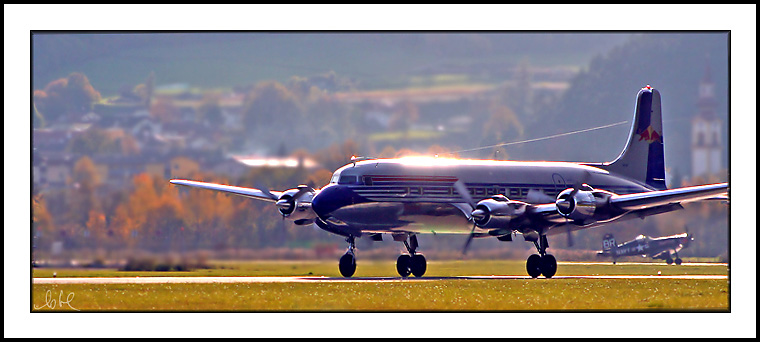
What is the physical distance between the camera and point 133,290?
29.0 metres

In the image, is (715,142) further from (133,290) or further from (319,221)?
(133,290)

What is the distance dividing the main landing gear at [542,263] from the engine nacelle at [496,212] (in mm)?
2438

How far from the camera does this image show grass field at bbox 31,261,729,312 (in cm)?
2600

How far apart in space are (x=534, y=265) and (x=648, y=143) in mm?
9973

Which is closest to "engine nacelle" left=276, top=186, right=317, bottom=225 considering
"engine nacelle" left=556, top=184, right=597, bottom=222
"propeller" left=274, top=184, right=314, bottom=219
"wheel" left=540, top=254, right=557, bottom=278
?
"propeller" left=274, top=184, right=314, bottom=219

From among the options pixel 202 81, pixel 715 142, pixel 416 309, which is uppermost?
pixel 202 81

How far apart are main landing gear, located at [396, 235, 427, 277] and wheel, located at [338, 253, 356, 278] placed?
7.50 ft

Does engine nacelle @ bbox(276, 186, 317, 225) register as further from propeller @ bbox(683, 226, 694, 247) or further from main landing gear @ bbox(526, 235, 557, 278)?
propeller @ bbox(683, 226, 694, 247)

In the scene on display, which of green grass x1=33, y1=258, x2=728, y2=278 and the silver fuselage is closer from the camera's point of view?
the silver fuselage

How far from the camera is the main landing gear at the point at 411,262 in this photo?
3669cm

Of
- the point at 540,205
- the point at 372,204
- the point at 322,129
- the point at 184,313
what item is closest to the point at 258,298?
the point at 184,313

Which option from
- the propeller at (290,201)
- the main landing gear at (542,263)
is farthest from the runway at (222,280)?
the propeller at (290,201)

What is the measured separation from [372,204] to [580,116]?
33115 millimetres

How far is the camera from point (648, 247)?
157 feet
